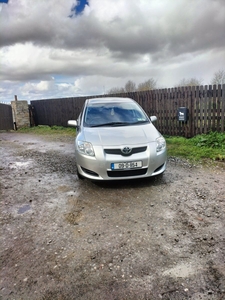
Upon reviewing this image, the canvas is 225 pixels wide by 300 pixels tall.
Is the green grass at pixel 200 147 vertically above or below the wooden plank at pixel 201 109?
below

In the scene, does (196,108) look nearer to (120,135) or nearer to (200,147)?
(200,147)

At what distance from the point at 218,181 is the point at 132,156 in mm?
1978

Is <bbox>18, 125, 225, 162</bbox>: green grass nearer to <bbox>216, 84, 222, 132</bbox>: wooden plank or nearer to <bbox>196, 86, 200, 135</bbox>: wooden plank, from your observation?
<bbox>216, 84, 222, 132</bbox>: wooden plank

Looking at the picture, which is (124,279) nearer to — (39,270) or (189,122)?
(39,270)

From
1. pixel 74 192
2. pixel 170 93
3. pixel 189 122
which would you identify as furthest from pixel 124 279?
pixel 170 93

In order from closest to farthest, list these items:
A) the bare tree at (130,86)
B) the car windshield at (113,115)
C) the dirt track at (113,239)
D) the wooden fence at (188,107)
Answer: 1. the dirt track at (113,239)
2. the car windshield at (113,115)
3. the wooden fence at (188,107)
4. the bare tree at (130,86)

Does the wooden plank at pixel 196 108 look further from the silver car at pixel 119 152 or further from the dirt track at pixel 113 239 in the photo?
the silver car at pixel 119 152

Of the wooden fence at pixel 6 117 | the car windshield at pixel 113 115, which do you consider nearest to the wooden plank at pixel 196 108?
the car windshield at pixel 113 115

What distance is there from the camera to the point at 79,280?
2018 mm

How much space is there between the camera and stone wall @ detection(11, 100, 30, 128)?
48.2ft

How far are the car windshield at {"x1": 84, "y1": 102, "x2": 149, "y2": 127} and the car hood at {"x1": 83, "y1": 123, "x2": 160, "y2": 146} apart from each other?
0.29m

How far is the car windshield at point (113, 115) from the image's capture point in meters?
4.68

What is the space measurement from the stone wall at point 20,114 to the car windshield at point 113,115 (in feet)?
36.7

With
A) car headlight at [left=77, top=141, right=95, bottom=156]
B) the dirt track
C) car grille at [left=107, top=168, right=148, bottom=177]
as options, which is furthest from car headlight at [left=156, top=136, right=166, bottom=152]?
car headlight at [left=77, top=141, right=95, bottom=156]
